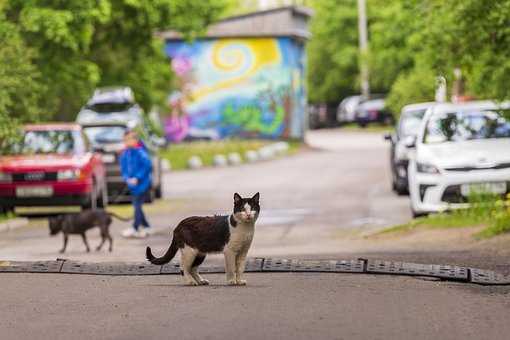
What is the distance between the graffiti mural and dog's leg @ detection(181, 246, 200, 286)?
1910 inches

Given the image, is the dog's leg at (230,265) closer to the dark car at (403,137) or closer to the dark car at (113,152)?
the dark car at (403,137)

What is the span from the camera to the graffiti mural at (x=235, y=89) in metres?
60.8

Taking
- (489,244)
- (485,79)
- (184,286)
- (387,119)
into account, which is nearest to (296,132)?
(387,119)

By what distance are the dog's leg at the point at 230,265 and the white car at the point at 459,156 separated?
375 inches

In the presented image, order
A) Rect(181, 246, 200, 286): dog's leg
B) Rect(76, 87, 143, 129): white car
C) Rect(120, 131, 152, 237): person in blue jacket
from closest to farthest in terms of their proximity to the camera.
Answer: Rect(181, 246, 200, 286): dog's leg → Rect(120, 131, 152, 237): person in blue jacket → Rect(76, 87, 143, 129): white car

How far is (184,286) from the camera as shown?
12047 mm

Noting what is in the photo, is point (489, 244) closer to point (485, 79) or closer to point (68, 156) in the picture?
point (485, 79)

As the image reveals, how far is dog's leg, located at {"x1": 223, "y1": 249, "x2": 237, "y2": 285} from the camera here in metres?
11.8

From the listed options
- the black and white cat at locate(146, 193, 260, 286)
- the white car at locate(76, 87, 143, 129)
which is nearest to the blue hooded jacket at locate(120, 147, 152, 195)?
the black and white cat at locate(146, 193, 260, 286)

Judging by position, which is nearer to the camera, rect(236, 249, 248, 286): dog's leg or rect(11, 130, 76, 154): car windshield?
rect(236, 249, 248, 286): dog's leg

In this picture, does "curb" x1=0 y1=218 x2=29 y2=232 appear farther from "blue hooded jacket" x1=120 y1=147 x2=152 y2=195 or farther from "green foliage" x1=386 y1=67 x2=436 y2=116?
"green foliage" x1=386 y1=67 x2=436 y2=116

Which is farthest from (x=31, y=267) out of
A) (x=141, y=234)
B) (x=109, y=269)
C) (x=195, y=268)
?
(x=141, y=234)

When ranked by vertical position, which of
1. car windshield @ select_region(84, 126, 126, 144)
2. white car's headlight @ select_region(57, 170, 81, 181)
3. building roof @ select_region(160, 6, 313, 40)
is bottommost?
white car's headlight @ select_region(57, 170, 81, 181)

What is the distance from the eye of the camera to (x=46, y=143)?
27.3 meters
